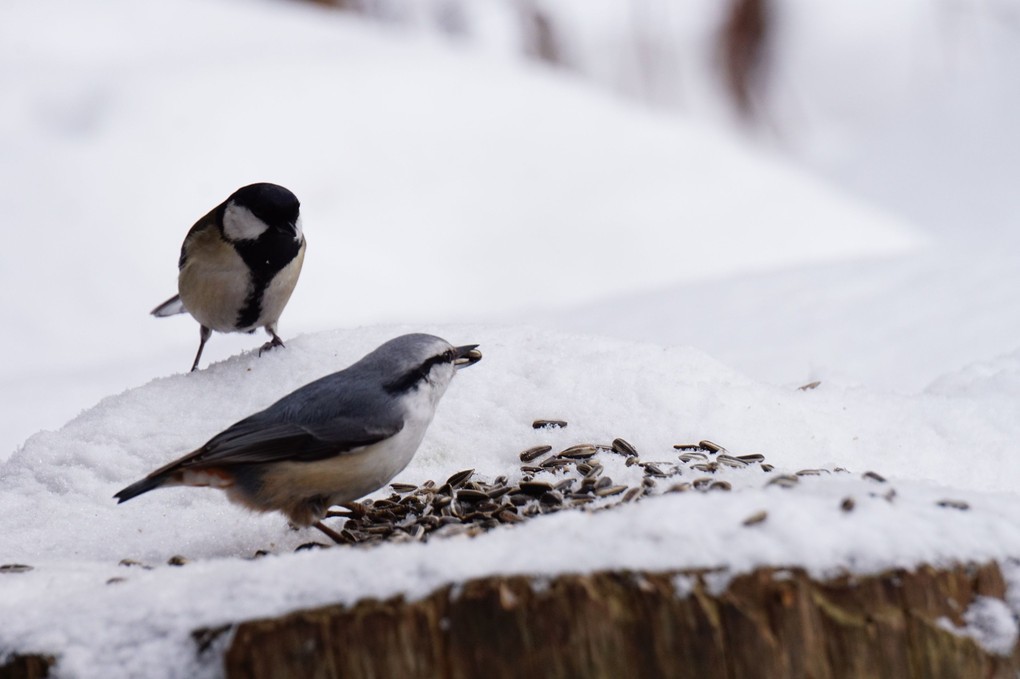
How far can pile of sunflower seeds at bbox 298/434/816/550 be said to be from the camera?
2520 millimetres

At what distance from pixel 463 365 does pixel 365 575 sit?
1.09 meters

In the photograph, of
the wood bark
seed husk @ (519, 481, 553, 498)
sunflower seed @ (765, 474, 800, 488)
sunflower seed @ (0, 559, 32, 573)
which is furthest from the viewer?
seed husk @ (519, 481, 553, 498)

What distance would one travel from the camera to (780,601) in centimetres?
169

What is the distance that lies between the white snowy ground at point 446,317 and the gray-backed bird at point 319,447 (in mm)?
202

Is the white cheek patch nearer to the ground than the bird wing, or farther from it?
farther from it

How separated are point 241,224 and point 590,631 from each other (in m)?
2.30

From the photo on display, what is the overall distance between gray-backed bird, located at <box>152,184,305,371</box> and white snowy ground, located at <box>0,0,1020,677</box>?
17 cm

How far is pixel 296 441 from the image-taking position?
2.46 meters

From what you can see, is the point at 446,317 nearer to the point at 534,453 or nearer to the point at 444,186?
the point at 444,186

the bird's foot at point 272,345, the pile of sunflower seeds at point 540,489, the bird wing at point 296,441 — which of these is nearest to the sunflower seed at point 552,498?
the pile of sunflower seeds at point 540,489

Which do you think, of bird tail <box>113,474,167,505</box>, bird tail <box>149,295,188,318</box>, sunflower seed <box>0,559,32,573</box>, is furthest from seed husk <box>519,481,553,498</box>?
bird tail <box>149,295,188,318</box>

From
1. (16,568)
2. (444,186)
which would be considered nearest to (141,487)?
(16,568)

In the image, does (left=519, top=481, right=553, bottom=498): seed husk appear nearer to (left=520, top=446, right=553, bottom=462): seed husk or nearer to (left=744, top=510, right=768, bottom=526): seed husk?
(left=520, top=446, right=553, bottom=462): seed husk

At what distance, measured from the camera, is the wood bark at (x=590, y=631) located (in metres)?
1.67
